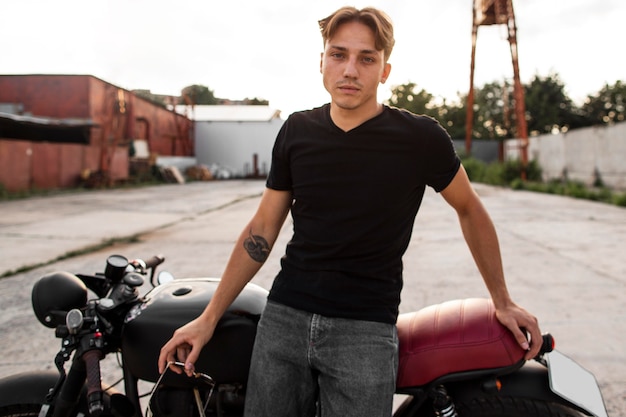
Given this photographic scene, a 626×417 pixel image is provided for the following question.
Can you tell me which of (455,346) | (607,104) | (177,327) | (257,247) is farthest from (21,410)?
(607,104)

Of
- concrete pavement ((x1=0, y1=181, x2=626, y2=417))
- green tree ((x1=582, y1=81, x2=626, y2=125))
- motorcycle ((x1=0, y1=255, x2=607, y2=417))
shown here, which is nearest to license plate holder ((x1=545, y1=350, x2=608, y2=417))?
motorcycle ((x1=0, y1=255, x2=607, y2=417))

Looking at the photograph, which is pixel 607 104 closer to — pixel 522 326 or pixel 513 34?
pixel 513 34

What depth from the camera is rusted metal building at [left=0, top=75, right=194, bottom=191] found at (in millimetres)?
17641

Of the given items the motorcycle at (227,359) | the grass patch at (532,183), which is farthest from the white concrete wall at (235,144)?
the motorcycle at (227,359)

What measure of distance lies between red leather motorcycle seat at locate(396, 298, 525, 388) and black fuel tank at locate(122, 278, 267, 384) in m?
0.43

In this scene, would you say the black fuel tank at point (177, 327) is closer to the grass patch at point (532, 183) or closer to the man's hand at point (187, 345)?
the man's hand at point (187, 345)

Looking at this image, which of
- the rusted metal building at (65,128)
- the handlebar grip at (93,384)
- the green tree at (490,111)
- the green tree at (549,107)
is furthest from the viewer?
the green tree at (490,111)

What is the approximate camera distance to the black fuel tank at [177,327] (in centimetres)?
150

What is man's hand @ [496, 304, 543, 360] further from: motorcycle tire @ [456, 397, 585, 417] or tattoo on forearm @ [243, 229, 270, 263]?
tattoo on forearm @ [243, 229, 270, 263]

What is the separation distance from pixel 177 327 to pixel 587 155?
66.4ft

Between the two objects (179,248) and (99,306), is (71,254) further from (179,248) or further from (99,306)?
(99,306)

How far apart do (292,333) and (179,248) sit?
18.9 ft

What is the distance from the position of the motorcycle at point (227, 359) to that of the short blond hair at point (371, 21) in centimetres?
76

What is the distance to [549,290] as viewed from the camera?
4.73 m
